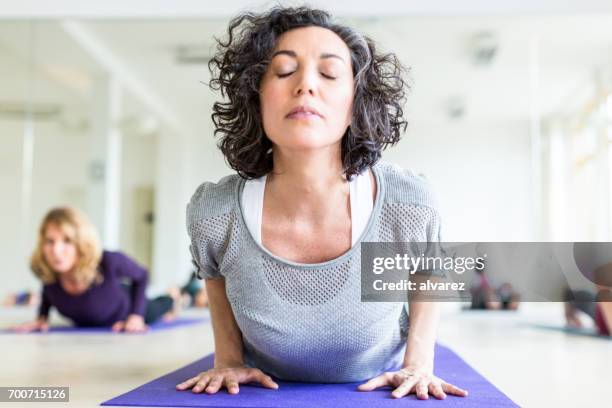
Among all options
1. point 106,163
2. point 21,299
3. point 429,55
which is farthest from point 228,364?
point 106,163

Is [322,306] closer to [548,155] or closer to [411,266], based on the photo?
[411,266]

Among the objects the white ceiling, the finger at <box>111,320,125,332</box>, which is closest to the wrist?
the finger at <box>111,320,125,332</box>

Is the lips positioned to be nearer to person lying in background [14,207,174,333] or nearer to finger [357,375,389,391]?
finger [357,375,389,391]

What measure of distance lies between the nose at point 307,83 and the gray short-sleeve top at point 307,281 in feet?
0.94

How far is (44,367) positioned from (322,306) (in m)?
1.00

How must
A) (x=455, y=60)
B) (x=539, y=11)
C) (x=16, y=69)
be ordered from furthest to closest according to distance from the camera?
(x=16, y=69) → (x=455, y=60) → (x=539, y=11)

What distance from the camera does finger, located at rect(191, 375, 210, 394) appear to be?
1351 mm

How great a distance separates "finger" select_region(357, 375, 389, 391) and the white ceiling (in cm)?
270

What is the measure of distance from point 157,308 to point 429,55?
2534 mm

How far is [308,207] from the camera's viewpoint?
4.54 ft

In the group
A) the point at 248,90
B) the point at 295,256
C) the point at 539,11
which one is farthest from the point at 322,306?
the point at 539,11

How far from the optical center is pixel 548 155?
4121mm

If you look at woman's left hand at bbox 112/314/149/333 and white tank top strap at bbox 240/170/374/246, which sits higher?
white tank top strap at bbox 240/170/374/246

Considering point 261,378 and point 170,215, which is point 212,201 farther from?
point 170,215
